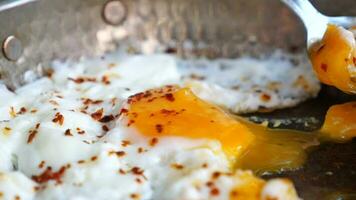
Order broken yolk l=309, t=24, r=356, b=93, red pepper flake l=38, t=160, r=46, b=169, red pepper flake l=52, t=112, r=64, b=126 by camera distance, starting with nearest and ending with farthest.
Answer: red pepper flake l=38, t=160, r=46, b=169, red pepper flake l=52, t=112, r=64, b=126, broken yolk l=309, t=24, r=356, b=93

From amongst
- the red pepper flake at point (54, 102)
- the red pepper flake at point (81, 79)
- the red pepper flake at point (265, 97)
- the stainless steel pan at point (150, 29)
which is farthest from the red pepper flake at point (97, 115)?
the red pepper flake at point (265, 97)

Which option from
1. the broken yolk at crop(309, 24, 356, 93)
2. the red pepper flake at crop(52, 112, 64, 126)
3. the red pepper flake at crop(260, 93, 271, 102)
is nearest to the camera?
the red pepper flake at crop(52, 112, 64, 126)

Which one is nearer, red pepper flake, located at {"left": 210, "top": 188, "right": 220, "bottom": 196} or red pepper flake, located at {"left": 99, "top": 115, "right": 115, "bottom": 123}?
red pepper flake, located at {"left": 210, "top": 188, "right": 220, "bottom": 196}

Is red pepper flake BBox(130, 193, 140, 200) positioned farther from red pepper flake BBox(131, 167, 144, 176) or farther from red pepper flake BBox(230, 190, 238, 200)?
red pepper flake BBox(230, 190, 238, 200)

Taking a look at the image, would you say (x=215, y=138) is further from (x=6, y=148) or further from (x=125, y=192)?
(x=6, y=148)

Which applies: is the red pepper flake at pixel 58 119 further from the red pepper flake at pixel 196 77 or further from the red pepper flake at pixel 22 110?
the red pepper flake at pixel 196 77

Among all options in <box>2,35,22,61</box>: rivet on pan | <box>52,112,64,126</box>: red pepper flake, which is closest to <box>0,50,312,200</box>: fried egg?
<box>52,112,64,126</box>: red pepper flake

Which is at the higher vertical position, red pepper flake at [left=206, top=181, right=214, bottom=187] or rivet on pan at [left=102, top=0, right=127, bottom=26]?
rivet on pan at [left=102, top=0, right=127, bottom=26]
